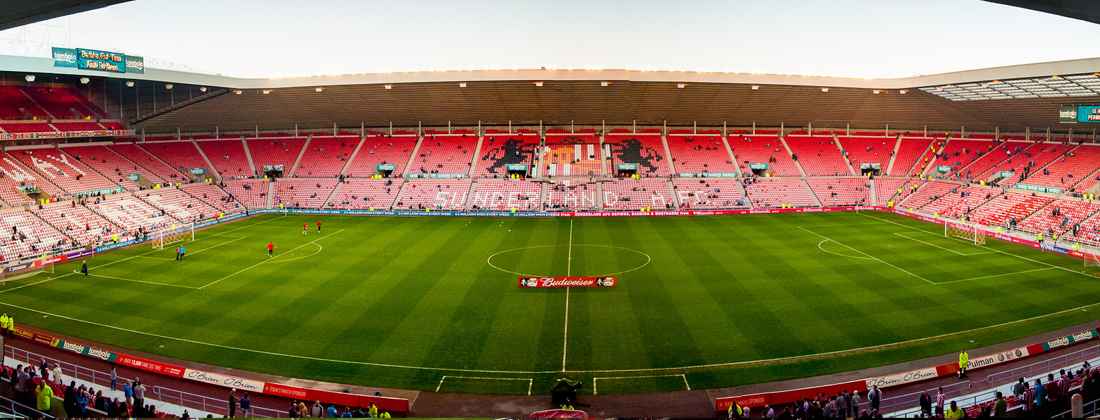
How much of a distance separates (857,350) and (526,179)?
43290 millimetres

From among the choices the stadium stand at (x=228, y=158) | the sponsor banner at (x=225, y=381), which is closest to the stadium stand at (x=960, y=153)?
the sponsor banner at (x=225, y=381)

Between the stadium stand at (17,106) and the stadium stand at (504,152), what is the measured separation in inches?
1509

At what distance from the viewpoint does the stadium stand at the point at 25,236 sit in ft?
110

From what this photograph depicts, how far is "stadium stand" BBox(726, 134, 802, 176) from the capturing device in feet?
198

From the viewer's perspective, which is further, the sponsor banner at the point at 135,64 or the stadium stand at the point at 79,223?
the sponsor banner at the point at 135,64

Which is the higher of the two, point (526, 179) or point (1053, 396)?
point (526, 179)

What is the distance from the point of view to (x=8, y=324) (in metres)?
20.5

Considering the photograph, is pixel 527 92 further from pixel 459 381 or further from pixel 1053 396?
pixel 1053 396

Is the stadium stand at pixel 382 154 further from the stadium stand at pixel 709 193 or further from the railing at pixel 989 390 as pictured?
the railing at pixel 989 390

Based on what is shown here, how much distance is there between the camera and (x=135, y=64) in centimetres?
4244

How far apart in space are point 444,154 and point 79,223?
32603 mm

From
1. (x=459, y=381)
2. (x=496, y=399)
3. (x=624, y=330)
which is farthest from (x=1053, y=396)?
(x=459, y=381)

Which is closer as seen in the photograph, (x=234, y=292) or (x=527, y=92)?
(x=234, y=292)

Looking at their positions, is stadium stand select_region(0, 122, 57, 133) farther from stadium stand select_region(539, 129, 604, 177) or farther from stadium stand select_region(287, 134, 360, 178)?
stadium stand select_region(539, 129, 604, 177)
